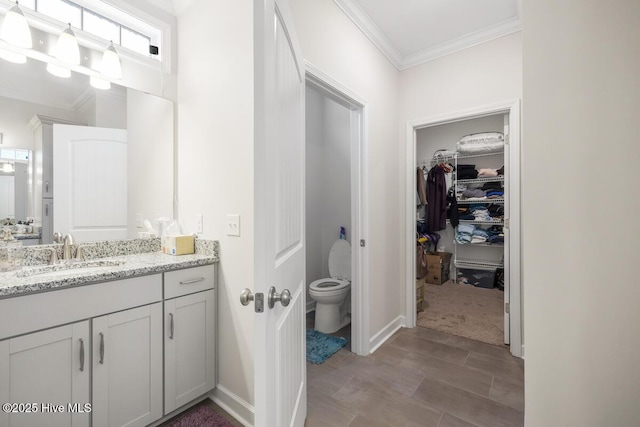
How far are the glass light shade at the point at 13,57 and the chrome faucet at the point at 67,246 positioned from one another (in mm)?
966

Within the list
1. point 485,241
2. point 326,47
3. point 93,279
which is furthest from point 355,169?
point 485,241

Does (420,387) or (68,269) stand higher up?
(68,269)

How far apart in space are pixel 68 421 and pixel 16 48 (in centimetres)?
186

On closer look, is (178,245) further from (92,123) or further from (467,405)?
(467,405)

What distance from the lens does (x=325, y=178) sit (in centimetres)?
338

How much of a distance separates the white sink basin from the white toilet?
63.0 inches

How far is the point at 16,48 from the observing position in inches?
55.6

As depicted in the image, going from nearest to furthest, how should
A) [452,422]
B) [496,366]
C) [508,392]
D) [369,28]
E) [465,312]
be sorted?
[452,422]
[508,392]
[496,366]
[369,28]
[465,312]

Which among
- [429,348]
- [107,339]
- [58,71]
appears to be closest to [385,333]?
[429,348]

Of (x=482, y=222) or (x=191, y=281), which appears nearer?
(x=191, y=281)

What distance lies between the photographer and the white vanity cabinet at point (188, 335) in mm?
1454

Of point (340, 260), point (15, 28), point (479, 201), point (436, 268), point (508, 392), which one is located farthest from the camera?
point (436, 268)

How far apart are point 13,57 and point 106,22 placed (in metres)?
0.58

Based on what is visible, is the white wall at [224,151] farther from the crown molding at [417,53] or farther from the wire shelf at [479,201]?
the wire shelf at [479,201]
